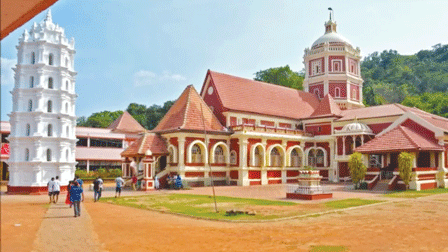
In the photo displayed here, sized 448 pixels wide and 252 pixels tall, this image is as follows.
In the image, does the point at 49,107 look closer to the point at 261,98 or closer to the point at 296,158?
the point at 261,98

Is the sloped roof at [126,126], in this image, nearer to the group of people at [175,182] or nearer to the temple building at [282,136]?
the temple building at [282,136]

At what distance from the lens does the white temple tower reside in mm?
25156

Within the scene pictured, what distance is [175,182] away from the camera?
26.7 meters

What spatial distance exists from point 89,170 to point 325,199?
30.8 metres

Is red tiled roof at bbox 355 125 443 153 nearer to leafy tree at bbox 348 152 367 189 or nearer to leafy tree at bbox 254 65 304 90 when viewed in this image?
leafy tree at bbox 348 152 367 189

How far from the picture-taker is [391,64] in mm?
96312

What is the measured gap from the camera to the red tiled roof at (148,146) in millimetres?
28314

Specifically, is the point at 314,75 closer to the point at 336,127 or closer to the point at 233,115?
the point at 336,127

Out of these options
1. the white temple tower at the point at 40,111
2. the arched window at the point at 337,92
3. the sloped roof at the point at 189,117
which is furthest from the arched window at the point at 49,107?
the arched window at the point at 337,92

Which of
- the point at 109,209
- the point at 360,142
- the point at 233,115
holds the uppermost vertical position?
the point at 233,115

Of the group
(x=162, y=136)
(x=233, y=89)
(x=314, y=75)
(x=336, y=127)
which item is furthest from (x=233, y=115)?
(x=314, y=75)

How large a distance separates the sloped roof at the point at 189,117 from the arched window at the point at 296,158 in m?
7.39

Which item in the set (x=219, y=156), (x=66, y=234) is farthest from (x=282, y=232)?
(x=219, y=156)

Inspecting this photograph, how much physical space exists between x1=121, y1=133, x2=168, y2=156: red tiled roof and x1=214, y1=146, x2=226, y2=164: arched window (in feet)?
13.5
